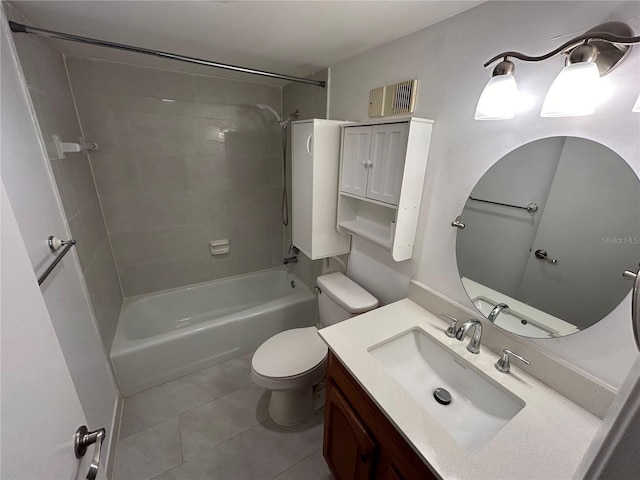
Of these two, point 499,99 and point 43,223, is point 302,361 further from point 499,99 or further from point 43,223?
point 499,99

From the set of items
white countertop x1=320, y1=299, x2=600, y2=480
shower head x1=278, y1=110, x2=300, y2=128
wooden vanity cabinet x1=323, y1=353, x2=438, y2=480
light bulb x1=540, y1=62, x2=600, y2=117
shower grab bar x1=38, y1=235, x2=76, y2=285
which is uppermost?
shower head x1=278, y1=110, x2=300, y2=128

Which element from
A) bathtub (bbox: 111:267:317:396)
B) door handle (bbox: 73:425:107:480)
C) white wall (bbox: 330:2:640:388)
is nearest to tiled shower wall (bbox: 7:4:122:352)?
bathtub (bbox: 111:267:317:396)

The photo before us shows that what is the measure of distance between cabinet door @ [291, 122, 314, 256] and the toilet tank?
269 millimetres

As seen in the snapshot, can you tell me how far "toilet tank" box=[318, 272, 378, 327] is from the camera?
1.55 metres

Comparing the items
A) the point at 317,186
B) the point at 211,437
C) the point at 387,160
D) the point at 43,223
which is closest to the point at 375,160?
the point at 387,160

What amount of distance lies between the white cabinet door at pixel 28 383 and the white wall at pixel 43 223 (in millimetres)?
584

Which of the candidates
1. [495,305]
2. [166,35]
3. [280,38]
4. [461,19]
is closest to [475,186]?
[495,305]

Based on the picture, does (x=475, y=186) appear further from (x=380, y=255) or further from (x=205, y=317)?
(x=205, y=317)

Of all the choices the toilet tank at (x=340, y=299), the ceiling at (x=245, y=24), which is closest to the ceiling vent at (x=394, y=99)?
the ceiling at (x=245, y=24)

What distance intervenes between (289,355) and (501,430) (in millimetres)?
1107

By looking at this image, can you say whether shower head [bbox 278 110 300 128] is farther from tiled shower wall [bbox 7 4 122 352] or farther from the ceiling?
tiled shower wall [bbox 7 4 122 352]

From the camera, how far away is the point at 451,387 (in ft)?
3.57

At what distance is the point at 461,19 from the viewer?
1.02 meters

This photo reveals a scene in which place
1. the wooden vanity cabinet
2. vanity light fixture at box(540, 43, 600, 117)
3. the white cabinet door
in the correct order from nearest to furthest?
the white cabinet door, vanity light fixture at box(540, 43, 600, 117), the wooden vanity cabinet
